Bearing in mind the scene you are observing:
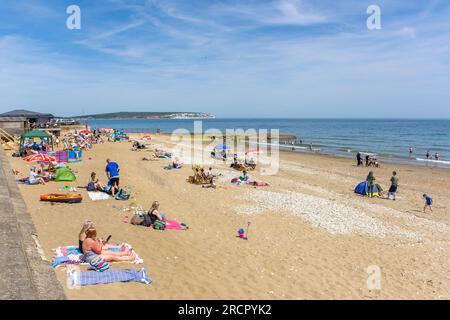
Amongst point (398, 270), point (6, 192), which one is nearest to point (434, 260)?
point (398, 270)

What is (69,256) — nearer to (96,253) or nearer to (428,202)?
(96,253)

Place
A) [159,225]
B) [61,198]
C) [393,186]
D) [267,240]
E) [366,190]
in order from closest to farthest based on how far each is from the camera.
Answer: [267,240], [159,225], [61,198], [393,186], [366,190]

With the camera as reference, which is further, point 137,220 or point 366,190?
point 366,190

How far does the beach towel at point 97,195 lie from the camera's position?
1358cm

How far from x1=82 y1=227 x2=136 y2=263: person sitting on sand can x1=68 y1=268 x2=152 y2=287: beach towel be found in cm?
51

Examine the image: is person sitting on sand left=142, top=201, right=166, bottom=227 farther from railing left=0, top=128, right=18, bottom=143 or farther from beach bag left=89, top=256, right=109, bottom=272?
railing left=0, top=128, right=18, bottom=143

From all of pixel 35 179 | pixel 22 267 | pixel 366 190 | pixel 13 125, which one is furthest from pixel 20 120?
pixel 22 267

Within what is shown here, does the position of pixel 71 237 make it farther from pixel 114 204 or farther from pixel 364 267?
pixel 364 267

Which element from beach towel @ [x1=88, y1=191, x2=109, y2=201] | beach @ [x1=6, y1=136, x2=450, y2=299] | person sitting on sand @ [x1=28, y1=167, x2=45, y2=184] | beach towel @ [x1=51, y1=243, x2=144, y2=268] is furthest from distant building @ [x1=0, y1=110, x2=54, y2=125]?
beach towel @ [x1=51, y1=243, x2=144, y2=268]

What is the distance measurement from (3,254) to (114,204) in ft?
21.7

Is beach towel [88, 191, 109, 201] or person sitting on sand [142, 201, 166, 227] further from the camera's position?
beach towel [88, 191, 109, 201]

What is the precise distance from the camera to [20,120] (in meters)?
43.6

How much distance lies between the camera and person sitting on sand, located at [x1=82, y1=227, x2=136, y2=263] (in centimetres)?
746

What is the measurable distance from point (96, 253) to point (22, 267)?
1698 mm
